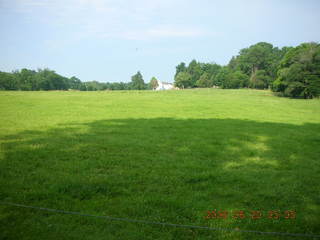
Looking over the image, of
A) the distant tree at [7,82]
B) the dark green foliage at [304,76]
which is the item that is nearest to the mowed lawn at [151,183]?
the dark green foliage at [304,76]

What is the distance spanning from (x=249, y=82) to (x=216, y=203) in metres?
117

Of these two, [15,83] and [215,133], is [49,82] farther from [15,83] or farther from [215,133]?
[215,133]

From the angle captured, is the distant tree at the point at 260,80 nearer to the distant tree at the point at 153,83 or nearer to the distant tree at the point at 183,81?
the distant tree at the point at 183,81

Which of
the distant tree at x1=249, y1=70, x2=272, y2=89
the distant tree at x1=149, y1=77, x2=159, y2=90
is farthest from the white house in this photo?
the distant tree at x1=249, y1=70, x2=272, y2=89

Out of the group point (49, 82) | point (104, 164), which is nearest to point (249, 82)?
point (49, 82)

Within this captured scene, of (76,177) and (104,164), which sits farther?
(104,164)

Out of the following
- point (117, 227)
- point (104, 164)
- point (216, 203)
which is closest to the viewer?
point (117, 227)

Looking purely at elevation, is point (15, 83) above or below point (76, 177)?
above

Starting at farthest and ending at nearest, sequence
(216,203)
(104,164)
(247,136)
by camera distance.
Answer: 1. (247,136)
2. (104,164)
3. (216,203)

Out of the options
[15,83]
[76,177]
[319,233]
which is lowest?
[319,233]

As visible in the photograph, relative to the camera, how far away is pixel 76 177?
7027 millimetres

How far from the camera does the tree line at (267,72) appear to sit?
57.8 m

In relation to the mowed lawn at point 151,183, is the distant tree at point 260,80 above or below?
above

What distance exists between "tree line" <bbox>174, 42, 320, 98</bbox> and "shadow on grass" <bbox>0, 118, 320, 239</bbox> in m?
53.6
